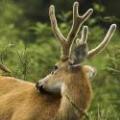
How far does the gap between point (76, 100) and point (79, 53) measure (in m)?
0.62

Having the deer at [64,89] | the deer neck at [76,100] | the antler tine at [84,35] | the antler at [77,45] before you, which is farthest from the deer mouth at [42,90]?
the antler tine at [84,35]

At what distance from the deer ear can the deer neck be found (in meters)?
0.32

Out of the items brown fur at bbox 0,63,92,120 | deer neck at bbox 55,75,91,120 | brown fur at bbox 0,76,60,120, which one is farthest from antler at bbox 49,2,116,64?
brown fur at bbox 0,76,60,120

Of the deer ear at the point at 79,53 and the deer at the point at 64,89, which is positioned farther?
the deer at the point at 64,89

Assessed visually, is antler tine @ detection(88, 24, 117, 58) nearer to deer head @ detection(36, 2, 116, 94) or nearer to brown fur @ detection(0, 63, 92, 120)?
deer head @ detection(36, 2, 116, 94)

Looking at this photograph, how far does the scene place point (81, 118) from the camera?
38.5 ft

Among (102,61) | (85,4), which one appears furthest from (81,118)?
(85,4)

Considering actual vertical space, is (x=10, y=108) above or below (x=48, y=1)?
below

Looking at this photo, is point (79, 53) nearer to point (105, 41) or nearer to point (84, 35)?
point (84, 35)

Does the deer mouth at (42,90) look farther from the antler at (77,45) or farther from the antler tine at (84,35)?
the antler tine at (84,35)

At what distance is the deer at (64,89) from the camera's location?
11625 mm

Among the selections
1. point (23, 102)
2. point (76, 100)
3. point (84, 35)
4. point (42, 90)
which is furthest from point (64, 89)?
point (84, 35)

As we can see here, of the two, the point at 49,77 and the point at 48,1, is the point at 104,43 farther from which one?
the point at 48,1

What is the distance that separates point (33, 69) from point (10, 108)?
3723 mm
